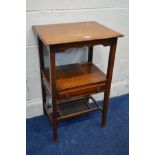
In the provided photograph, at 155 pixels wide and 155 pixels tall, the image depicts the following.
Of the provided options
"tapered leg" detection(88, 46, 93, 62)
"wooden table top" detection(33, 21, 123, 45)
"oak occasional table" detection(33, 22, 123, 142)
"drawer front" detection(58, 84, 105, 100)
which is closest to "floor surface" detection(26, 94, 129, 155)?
"oak occasional table" detection(33, 22, 123, 142)

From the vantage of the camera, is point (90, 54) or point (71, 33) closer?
point (71, 33)

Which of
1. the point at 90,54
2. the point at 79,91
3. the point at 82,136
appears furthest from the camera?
the point at 90,54

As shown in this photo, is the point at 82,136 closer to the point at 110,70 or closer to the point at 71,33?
the point at 110,70

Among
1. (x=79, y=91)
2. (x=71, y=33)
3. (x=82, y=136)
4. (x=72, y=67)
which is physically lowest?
A: (x=82, y=136)

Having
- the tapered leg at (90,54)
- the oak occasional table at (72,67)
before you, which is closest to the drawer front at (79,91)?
the oak occasional table at (72,67)

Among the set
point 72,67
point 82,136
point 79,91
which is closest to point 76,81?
point 79,91

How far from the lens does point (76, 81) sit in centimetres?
155

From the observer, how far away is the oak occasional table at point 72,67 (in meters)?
1.30

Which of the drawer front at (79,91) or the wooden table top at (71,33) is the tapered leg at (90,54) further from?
the drawer front at (79,91)

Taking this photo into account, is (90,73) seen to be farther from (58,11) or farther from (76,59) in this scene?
(58,11)

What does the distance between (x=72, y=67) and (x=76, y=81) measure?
25 cm

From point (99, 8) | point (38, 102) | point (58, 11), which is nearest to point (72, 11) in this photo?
point (58, 11)
